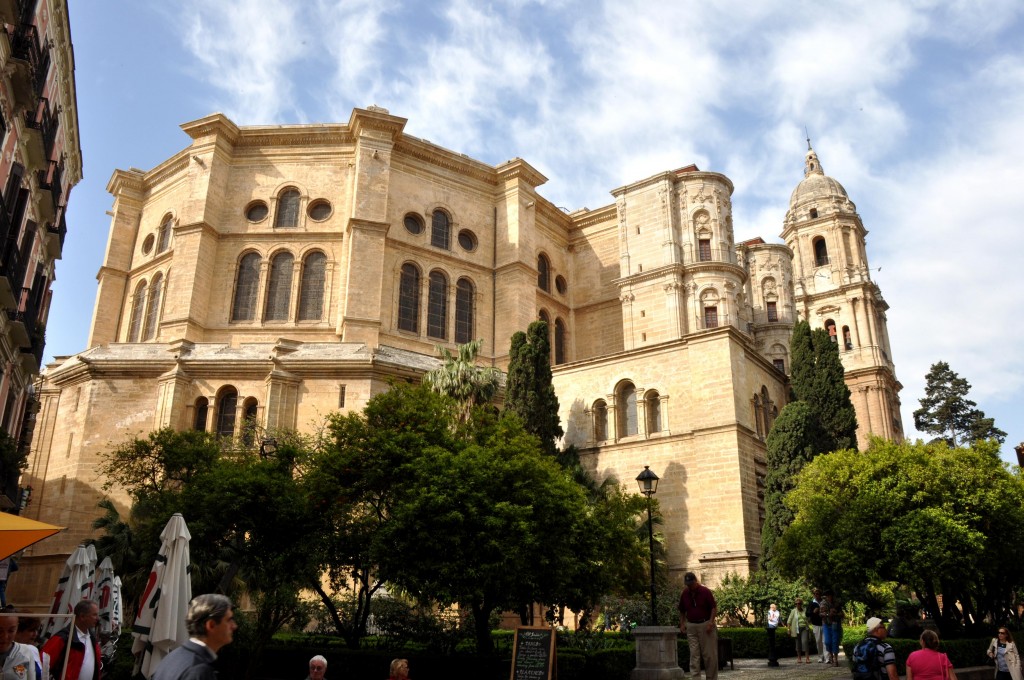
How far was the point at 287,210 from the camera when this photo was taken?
35.3 meters

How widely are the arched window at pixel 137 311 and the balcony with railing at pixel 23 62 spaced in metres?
20.5

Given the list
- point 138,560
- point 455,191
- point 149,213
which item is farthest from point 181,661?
point 149,213

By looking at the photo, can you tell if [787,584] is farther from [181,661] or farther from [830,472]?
[181,661]

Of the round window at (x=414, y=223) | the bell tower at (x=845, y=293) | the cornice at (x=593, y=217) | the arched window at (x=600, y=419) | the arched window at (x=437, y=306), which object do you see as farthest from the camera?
the bell tower at (x=845, y=293)

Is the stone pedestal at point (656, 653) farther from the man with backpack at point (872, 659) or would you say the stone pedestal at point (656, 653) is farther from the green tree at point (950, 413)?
the green tree at point (950, 413)

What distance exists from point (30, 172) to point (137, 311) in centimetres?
1898

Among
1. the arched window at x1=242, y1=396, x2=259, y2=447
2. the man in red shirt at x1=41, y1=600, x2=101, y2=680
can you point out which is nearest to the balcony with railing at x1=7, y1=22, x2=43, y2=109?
the arched window at x1=242, y1=396, x2=259, y2=447

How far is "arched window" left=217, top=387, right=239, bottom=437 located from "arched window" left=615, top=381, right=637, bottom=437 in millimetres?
13523

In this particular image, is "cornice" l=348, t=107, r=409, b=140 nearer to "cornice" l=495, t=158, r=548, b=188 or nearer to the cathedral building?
the cathedral building

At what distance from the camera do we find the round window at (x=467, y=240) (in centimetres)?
3716

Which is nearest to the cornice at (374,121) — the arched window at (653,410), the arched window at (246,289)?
the arched window at (246,289)

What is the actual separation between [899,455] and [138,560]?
19727 millimetres

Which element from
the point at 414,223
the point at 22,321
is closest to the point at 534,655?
the point at 22,321

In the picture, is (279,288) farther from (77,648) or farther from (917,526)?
(77,648)
